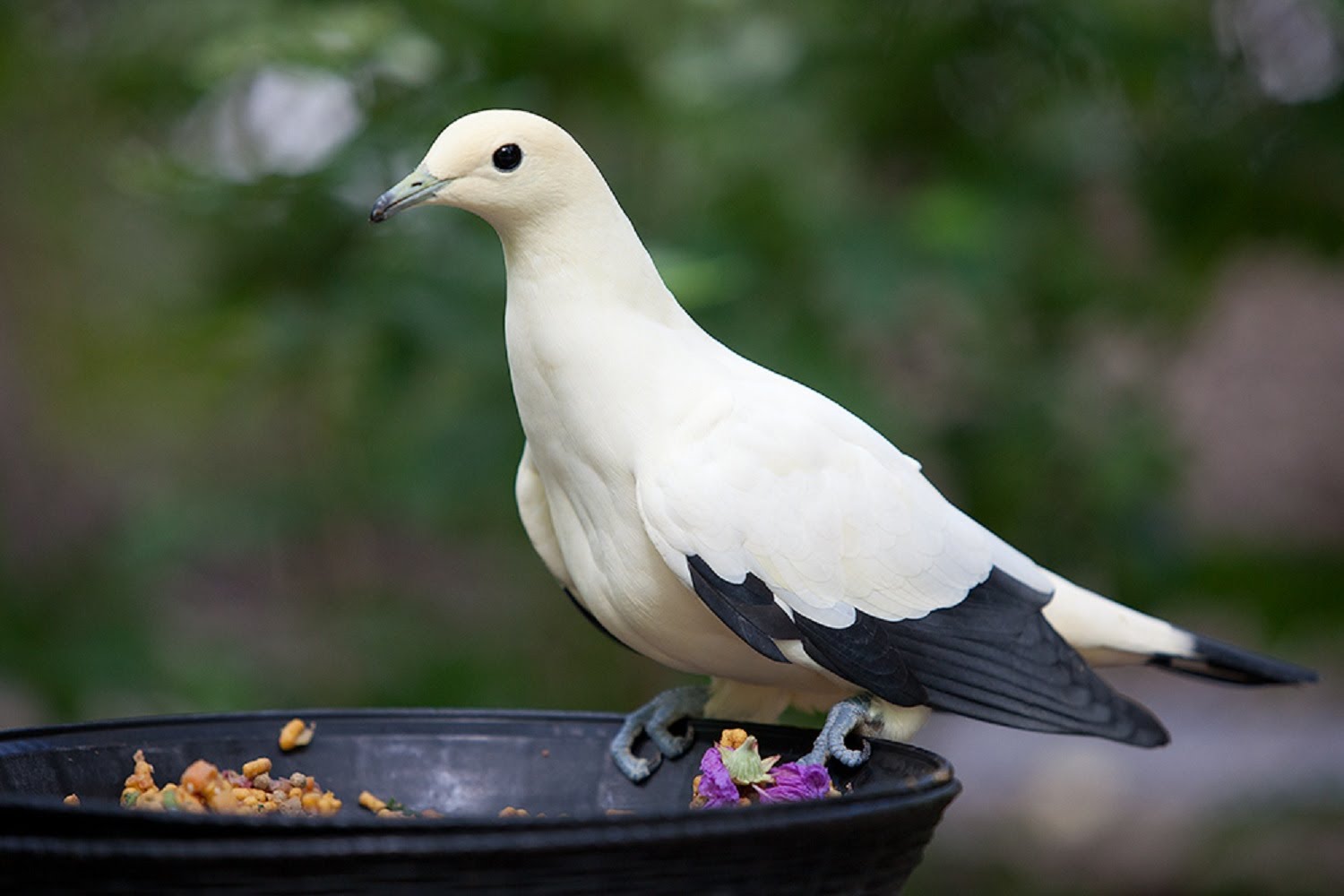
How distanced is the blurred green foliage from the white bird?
38.4 inches

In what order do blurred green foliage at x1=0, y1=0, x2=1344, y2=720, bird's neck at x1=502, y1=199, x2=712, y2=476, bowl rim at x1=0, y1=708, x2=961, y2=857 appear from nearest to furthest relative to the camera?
bowl rim at x1=0, y1=708, x2=961, y2=857
bird's neck at x1=502, y1=199, x2=712, y2=476
blurred green foliage at x1=0, y1=0, x2=1344, y2=720

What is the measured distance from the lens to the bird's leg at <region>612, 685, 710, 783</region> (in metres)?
1.56

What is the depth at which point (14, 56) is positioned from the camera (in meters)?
3.75

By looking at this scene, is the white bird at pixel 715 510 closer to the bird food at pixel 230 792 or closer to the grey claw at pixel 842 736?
the grey claw at pixel 842 736

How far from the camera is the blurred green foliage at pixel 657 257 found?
Result: 2914 mm

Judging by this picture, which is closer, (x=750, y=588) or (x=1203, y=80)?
(x=750, y=588)

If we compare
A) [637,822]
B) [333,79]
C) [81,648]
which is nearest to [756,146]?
[333,79]

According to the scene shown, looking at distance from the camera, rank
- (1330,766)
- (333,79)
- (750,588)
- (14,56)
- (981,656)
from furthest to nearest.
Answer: (1330,766), (14,56), (333,79), (981,656), (750,588)

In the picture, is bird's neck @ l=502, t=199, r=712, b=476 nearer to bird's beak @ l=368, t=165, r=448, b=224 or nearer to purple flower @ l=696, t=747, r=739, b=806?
bird's beak @ l=368, t=165, r=448, b=224

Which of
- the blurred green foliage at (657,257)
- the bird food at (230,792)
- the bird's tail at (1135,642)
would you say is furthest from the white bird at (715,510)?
the blurred green foliage at (657,257)

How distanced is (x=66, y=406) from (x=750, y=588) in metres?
3.22

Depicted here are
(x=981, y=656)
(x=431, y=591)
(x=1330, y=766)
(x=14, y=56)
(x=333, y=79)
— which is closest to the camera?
(x=981, y=656)

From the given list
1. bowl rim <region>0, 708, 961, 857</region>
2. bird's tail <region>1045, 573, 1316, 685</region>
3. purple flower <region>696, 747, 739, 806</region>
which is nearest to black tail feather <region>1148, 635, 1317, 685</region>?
bird's tail <region>1045, 573, 1316, 685</region>

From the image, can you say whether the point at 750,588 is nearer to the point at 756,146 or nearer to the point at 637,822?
the point at 637,822
